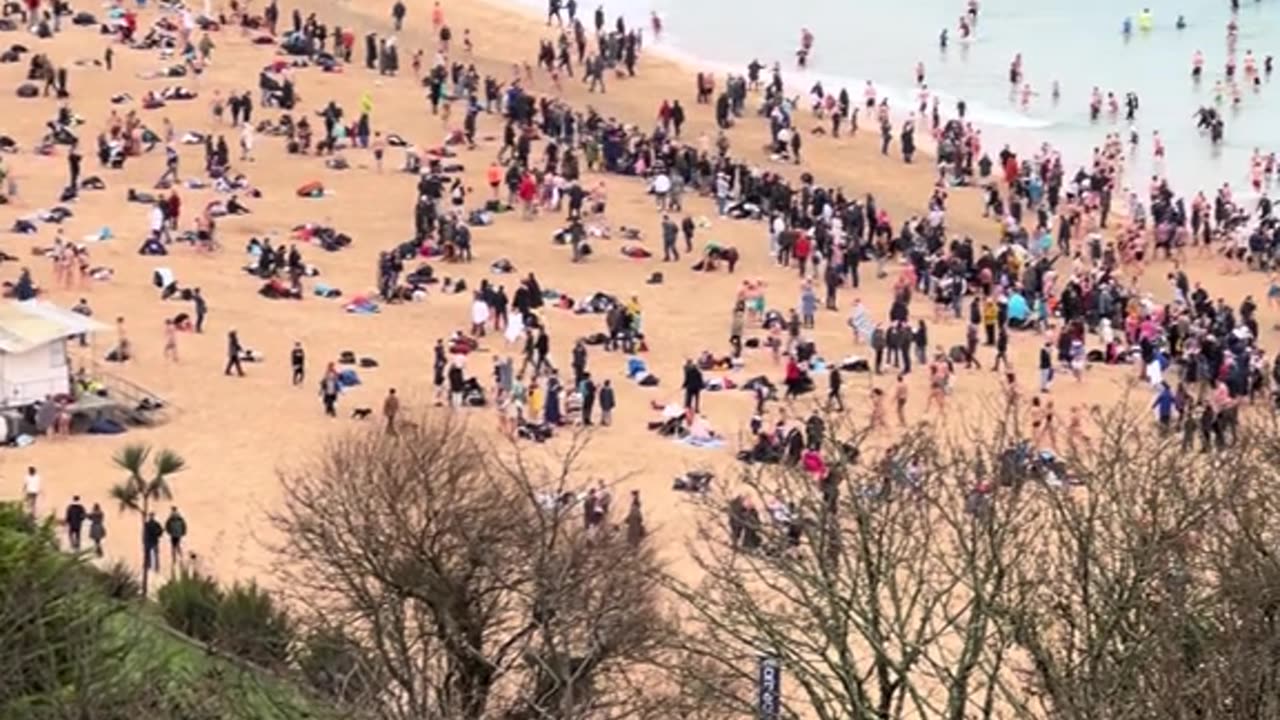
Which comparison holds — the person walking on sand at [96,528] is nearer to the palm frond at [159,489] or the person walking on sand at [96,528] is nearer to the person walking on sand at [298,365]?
the palm frond at [159,489]

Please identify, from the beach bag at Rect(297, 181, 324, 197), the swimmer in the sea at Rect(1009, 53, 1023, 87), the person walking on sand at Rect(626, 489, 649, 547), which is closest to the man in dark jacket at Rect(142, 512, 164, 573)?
the person walking on sand at Rect(626, 489, 649, 547)

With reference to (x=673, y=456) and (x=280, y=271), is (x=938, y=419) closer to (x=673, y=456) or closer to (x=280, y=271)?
(x=673, y=456)

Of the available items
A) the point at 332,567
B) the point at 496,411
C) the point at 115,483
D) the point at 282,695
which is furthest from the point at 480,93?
the point at 282,695

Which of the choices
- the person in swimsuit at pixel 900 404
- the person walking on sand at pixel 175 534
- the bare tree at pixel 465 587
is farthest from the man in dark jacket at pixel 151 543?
the person in swimsuit at pixel 900 404

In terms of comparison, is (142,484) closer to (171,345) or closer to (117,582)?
(117,582)

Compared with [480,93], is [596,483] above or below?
below

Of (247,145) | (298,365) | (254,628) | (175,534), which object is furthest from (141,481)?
(247,145)
